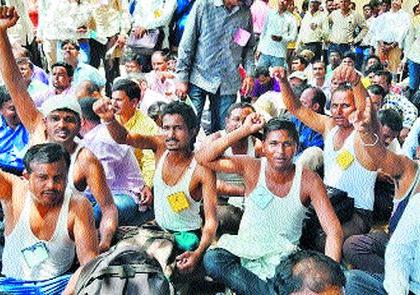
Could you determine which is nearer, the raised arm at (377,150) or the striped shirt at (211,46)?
the raised arm at (377,150)

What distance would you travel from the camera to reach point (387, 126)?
434 centimetres

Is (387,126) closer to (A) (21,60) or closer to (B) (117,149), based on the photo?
(B) (117,149)

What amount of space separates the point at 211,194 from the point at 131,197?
63 centimetres

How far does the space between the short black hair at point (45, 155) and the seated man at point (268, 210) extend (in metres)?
0.77

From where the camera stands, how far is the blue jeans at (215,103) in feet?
15.7

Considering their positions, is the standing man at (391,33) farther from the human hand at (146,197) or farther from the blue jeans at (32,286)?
the blue jeans at (32,286)

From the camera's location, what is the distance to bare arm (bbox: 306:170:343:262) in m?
3.19

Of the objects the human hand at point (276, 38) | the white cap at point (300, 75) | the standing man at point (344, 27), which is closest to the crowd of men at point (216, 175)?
the white cap at point (300, 75)

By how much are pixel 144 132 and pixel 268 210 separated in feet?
4.37

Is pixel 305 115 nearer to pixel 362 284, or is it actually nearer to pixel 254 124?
pixel 254 124

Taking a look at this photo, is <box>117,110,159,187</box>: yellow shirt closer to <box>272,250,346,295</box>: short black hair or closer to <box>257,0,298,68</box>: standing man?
<box>272,250,346,295</box>: short black hair

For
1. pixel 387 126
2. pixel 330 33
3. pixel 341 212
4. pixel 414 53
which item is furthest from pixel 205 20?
pixel 330 33

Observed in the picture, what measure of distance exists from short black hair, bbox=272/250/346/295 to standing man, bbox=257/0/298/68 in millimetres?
5747

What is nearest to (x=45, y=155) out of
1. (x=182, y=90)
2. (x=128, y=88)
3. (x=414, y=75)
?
(x=128, y=88)
